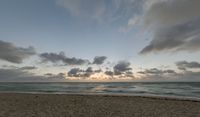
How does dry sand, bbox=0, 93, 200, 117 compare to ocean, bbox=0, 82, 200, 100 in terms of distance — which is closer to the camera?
dry sand, bbox=0, 93, 200, 117

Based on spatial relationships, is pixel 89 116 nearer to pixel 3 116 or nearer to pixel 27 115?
pixel 27 115

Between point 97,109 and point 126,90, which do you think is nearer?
point 97,109

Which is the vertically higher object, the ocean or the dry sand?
the ocean

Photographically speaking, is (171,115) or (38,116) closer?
(38,116)

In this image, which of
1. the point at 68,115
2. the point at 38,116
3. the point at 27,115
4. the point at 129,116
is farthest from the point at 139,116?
the point at 27,115

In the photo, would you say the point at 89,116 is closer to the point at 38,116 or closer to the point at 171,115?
the point at 38,116

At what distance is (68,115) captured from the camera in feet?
43.5

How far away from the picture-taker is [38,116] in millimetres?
12742

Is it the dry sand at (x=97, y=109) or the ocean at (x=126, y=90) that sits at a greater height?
the ocean at (x=126, y=90)

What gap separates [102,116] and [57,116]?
302 cm

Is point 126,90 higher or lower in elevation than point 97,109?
higher

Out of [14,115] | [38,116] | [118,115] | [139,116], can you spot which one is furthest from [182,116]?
[14,115]

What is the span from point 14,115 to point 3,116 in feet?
2.26

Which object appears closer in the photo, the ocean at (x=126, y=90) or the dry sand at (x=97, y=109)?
the dry sand at (x=97, y=109)
